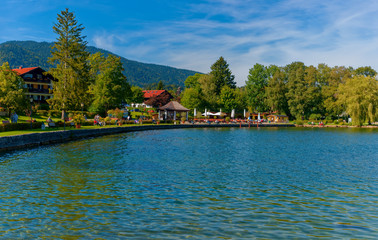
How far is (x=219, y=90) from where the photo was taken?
101 m

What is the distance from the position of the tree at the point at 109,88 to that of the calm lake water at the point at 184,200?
146ft

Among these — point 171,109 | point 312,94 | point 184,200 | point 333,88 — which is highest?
point 333,88

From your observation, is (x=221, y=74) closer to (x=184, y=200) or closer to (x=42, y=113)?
(x=42, y=113)

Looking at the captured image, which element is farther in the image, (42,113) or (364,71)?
(364,71)

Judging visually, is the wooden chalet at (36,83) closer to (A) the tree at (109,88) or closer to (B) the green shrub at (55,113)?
(A) the tree at (109,88)

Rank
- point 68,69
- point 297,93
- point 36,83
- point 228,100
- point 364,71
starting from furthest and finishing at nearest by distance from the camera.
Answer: point 228,100 < point 364,71 < point 297,93 < point 36,83 < point 68,69

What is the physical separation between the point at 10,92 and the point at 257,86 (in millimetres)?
74428

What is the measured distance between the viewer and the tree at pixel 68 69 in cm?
5170

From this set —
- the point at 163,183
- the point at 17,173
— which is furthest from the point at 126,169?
the point at 17,173

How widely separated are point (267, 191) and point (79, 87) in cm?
4869

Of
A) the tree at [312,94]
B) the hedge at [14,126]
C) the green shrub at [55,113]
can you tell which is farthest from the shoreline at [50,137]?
the tree at [312,94]

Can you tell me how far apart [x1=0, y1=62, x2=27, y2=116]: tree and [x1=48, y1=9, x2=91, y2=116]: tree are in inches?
274

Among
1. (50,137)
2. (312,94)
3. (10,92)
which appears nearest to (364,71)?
(312,94)

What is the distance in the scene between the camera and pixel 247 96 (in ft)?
321
